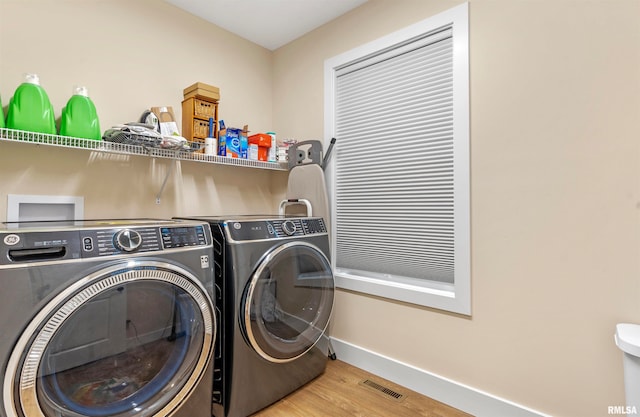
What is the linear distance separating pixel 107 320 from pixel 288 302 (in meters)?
0.87

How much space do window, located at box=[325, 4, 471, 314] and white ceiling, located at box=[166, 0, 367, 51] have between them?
1.07 feet

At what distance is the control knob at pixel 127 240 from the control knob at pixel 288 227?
0.74 meters

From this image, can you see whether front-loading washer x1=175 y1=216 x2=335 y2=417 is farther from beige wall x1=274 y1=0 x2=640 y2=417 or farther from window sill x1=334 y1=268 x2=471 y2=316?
beige wall x1=274 y1=0 x2=640 y2=417

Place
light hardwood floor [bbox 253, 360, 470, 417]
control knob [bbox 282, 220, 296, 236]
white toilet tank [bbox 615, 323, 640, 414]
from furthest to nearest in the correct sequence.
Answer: control knob [bbox 282, 220, 296, 236] → light hardwood floor [bbox 253, 360, 470, 417] → white toilet tank [bbox 615, 323, 640, 414]

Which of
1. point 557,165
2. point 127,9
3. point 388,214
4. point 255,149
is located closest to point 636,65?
point 557,165

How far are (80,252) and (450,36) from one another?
6.69 ft

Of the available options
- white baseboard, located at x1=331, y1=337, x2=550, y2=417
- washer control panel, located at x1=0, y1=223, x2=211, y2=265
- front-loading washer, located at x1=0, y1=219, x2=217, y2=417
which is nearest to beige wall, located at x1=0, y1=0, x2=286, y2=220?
front-loading washer, located at x1=0, y1=219, x2=217, y2=417

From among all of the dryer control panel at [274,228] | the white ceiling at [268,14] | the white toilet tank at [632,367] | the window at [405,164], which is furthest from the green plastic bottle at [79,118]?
the white toilet tank at [632,367]

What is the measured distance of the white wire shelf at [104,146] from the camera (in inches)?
55.2

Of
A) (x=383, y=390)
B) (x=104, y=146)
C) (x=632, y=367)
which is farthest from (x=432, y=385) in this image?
(x=104, y=146)

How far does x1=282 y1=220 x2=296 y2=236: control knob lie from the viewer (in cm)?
179

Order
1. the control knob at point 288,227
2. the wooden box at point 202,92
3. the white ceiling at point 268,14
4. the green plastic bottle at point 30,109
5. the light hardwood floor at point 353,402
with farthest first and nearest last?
the white ceiling at point 268,14 < the wooden box at point 202,92 < the control knob at point 288,227 < the light hardwood floor at point 353,402 < the green plastic bottle at point 30,109

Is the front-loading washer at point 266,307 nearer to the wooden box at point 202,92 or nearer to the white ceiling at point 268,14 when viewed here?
the wooden box at point 202,92

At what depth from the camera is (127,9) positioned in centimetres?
196
